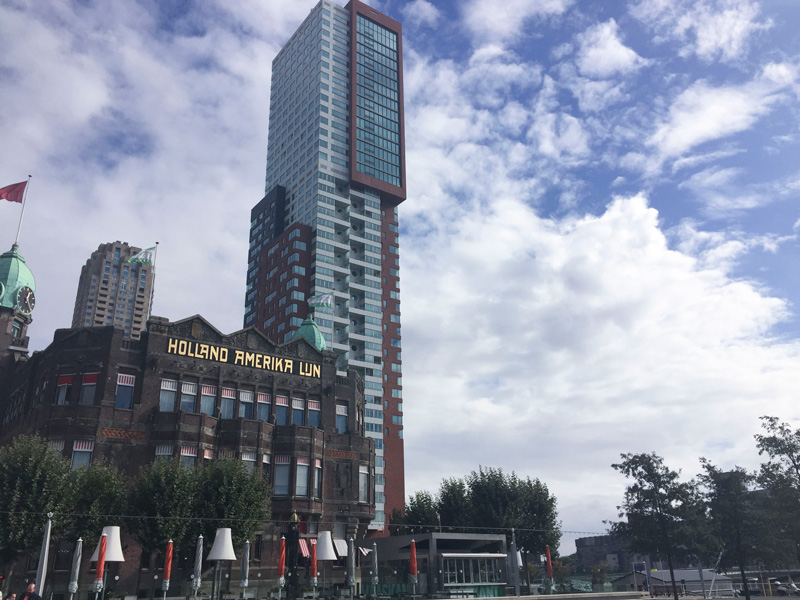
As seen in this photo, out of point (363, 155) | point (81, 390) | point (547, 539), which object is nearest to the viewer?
point (81, 390)

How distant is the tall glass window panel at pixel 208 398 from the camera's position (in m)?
62.1

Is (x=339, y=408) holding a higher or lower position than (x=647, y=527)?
higher

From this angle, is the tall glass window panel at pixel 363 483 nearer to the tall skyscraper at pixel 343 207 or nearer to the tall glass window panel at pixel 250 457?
the tall glass window panel at pixel 250 457

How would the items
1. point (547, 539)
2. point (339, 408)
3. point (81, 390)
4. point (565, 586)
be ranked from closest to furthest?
1. point (81, 390)
2. point (565, 586)
3. point (339, 408)
4. point (547, 539)

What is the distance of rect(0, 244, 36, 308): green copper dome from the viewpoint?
256 ft

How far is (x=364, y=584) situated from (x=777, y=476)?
40.9 meters

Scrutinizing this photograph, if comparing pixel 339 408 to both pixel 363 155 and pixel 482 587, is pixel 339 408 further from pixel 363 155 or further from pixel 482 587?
pixel 363 155

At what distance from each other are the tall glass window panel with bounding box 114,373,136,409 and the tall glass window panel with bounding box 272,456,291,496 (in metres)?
13.9

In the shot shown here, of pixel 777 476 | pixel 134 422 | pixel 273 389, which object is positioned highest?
pixel 273 389

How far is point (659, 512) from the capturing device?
7294cm

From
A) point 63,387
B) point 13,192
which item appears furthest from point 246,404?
point 13,192

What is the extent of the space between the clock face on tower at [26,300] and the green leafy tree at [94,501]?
37308 mm

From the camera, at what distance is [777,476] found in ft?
216

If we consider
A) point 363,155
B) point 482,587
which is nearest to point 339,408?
point 482,587
